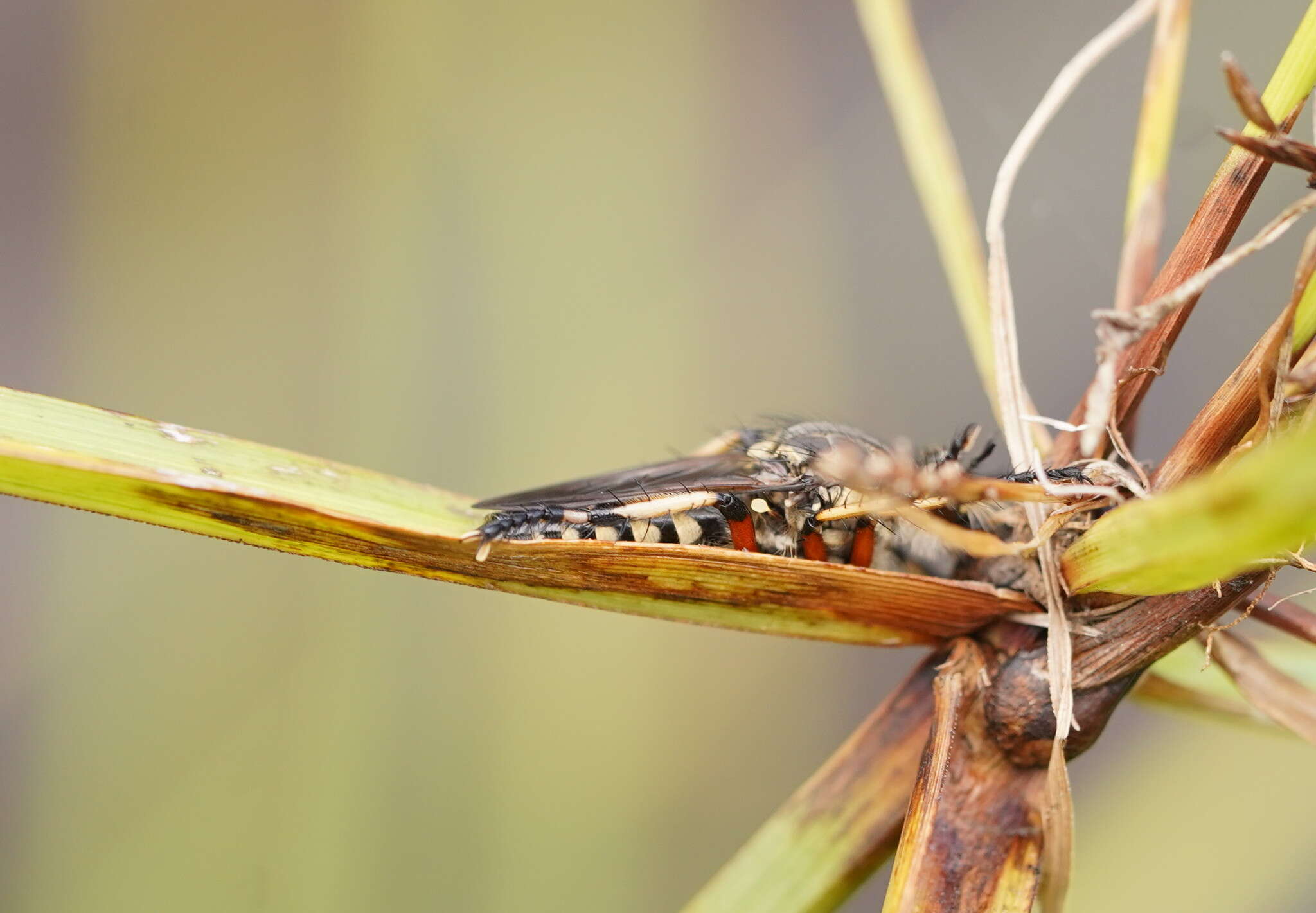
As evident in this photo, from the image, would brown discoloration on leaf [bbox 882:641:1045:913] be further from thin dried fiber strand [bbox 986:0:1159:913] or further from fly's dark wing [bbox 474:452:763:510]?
fly's dark wing [bbox 474:452:763:510]

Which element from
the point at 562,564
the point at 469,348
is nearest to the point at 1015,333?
the point at 562,564

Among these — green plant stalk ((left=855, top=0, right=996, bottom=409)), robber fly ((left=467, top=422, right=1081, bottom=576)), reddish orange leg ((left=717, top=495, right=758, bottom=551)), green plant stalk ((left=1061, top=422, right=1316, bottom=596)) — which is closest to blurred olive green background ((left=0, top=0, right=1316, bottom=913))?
green plant stalk ((left=855, top=0, right=996, bottom=409))

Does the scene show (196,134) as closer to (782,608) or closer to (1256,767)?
(782,608)

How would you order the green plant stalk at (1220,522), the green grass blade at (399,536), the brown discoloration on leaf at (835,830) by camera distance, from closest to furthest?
the green plant stalk at (1220,522) < the green grass blade at (399,536) < the brown discoloration on leaf at (835,830)

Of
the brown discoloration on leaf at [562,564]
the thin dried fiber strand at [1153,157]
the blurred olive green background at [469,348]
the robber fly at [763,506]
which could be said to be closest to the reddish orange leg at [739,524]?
the robber fly at [763,506]

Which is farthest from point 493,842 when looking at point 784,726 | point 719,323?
point 719,323

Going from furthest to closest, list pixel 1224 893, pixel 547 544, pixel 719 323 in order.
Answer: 1. pixel 719 323
2. pixel 1224 893
3. pixel 547 544

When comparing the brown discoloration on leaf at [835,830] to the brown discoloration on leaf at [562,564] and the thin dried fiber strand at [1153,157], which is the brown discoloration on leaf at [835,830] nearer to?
the brown discoloration on leaf at [562,564]
